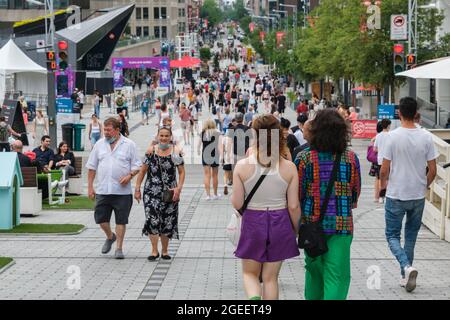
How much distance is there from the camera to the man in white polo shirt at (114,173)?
1298cm

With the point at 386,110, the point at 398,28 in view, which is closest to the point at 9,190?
the point at 386,110

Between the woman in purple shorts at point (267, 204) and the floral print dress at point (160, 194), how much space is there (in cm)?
480

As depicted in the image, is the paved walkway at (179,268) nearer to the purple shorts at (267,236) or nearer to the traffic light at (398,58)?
the purple shorts at (267,236)

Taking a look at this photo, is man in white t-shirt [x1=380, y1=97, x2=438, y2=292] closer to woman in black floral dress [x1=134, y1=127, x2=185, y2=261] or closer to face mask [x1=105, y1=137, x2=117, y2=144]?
woman in black floral dress [x1=134, y1=127, x2=185, y2=261]

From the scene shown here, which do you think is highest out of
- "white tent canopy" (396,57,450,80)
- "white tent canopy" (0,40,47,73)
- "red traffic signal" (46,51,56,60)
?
"red traffic signal" (46,51,56,60)

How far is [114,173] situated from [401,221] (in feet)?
12.4

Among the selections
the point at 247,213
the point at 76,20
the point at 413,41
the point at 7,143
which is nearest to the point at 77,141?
the point at 7,143

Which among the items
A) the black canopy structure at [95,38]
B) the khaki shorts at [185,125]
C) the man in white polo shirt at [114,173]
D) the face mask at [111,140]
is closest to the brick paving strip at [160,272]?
the man in white polo shirt at [114,173]

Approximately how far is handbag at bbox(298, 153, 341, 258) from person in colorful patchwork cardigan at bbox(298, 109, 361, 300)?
0.04 m

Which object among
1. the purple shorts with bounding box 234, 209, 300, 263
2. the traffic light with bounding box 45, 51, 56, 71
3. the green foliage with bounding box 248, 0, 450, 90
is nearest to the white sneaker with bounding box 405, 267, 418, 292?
the purple shorts with bounding box 234, 209, 300, 263

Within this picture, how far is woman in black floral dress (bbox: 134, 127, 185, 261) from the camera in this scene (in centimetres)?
1292

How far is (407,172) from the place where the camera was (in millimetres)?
10453

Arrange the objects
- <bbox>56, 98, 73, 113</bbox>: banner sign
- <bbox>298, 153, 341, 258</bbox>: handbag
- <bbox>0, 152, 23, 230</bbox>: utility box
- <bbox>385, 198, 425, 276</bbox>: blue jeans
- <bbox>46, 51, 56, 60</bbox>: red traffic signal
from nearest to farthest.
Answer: <bbox>298, 153, 341, 258</bbox>: handbag
<bbox>385, 198, 425, 276</bbox>: blue jeans
<bbox>0, 152, 23, 230</bbox>: utility box
<bbox>46, 51, 56, 60</bbox>: red traffic signal
<bbox>56, 98, 73, 113</bbox>: banner sign

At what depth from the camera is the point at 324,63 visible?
5259 cm
